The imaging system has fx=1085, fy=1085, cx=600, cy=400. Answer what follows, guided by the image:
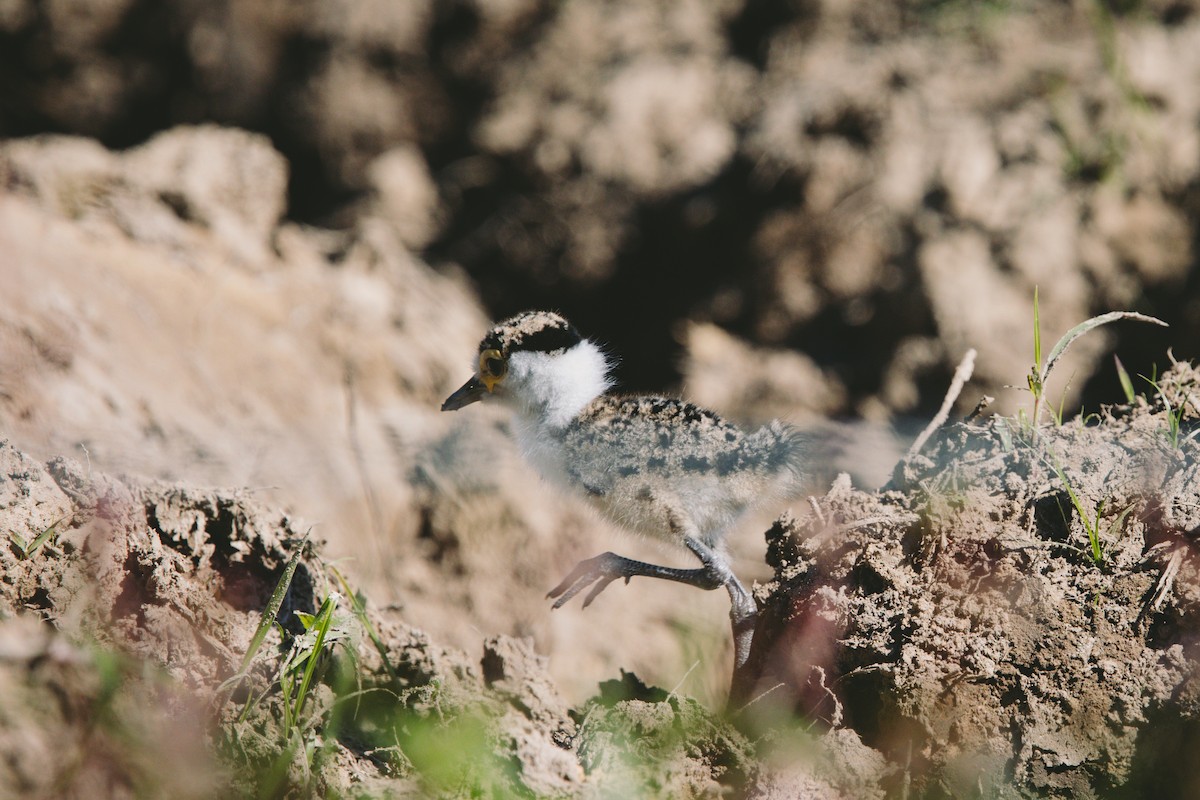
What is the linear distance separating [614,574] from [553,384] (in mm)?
728

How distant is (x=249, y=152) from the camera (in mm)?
6094

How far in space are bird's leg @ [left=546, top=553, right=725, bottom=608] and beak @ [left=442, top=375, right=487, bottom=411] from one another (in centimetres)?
86

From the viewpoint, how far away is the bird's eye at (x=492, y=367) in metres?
3.55

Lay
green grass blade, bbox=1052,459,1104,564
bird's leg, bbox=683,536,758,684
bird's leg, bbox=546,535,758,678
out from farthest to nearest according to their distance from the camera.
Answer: bird's leg, bbox=546,535,758,678, bird's leg, bbox=683,536,758,684, green grass blade, bbox=1052,459,1104,564

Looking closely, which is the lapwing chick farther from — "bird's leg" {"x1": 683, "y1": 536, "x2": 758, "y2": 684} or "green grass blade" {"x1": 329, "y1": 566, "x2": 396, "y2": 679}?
"green grass blade" {"x1": 329, "y1": 566, "x2": 396, "y2": 679}

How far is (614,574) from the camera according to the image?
3051mm

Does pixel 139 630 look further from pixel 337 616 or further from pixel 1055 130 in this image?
pixel 1055 130

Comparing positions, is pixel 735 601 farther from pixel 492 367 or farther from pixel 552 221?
pixel 552 221

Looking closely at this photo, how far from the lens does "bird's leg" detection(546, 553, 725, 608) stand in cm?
303

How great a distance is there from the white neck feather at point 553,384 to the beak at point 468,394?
115 millimetres

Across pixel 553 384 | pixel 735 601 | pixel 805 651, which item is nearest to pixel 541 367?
pixel 553 384

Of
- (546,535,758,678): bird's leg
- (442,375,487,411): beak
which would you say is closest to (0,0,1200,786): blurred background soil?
(442,375,487,411): beak

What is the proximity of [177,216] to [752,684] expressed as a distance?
4.24 m

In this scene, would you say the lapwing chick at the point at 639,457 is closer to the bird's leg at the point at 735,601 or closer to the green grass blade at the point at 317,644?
the bird's leg at the point at 735,601
